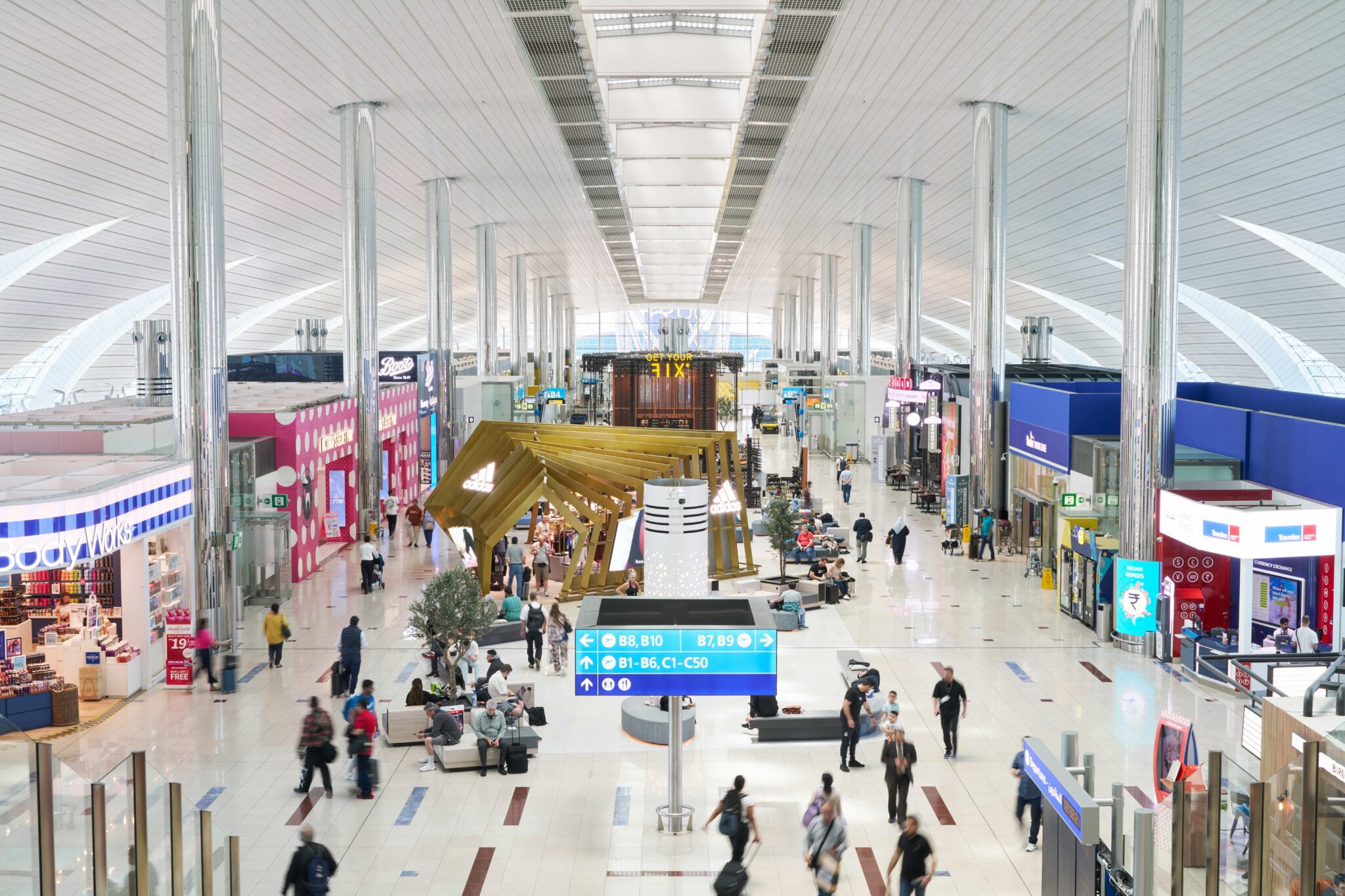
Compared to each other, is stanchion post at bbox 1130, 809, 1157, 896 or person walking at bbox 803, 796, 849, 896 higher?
stanchion post at bbox 1130, 809, 1157, 896

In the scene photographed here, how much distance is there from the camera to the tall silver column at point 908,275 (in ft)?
124

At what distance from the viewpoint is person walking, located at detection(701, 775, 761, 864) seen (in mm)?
9602

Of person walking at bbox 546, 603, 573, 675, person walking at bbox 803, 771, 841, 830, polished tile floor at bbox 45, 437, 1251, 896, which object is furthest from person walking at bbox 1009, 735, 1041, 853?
person walking at bbox 546, 603, 573, 675

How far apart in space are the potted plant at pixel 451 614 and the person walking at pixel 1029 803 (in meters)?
6.87

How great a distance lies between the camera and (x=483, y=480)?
24422 mm

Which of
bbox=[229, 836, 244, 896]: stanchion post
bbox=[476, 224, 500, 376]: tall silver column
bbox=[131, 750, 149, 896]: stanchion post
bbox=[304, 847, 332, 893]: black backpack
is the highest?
bbox=[476, 224, 500, 376]: tall silver column

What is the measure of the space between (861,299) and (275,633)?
1354 inches

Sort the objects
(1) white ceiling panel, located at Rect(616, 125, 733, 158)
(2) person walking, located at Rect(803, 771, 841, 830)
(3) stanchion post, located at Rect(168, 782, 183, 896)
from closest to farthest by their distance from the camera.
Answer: (3) stanchion post, located at Rect(168, 782, 183, 896) < (2) person walking, located at Rect(803, 771, 841, 830) < (1) white ceiling panel, located at Rect(616, 125, 733, 158)

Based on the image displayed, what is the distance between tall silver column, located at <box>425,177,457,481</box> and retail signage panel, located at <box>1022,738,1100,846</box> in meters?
29.9

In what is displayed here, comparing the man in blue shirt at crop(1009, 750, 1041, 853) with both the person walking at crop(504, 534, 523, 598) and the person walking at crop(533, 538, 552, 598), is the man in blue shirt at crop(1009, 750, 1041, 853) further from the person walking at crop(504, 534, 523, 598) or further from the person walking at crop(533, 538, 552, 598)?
the person walking at crop(533, 538, 552, 598)

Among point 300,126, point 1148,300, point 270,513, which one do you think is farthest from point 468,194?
point 1148,300

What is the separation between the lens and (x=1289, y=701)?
8.94 m

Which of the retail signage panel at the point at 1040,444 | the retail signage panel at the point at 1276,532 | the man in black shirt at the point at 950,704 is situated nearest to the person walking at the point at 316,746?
the man in black shirt at the point at 950,704

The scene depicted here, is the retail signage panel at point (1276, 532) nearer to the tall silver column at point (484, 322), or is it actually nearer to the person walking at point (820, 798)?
the person walking at point (820, 798)
